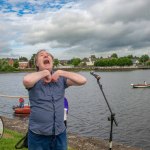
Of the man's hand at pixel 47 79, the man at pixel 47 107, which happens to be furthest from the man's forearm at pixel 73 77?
the man's hand at pixel 47 79

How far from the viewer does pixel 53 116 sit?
14.9ft

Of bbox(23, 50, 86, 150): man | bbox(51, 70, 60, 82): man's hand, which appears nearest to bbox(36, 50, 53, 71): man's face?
bbox(23, 50, 86, 150): man

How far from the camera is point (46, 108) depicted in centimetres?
455

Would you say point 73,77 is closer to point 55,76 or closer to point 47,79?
point 55,76

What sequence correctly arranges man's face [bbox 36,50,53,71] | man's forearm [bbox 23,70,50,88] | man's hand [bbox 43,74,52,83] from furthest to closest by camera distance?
man's face [bbox 36,50,53,71] → man's hand [bbox 43,74,52,83] → man's forearm [bbox 23,70,50,88]

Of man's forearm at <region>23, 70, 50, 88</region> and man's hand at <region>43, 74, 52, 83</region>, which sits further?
man's hand at <region>43, 74, 52, 83</region>

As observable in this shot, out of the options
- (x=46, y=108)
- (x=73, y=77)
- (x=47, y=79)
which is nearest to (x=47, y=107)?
(x=46, y=108)

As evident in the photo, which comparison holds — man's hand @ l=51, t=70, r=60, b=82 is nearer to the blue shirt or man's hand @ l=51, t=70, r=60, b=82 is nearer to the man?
the man

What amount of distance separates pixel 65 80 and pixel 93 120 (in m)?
25.1

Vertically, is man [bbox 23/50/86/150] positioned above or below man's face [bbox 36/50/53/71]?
below

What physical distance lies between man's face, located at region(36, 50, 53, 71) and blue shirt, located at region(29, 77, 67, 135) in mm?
215

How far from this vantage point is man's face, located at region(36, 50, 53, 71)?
4.58m

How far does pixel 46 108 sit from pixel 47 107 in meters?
0.02

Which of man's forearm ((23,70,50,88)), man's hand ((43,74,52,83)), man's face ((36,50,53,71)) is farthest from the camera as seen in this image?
man's face ((36,50,53,71))
